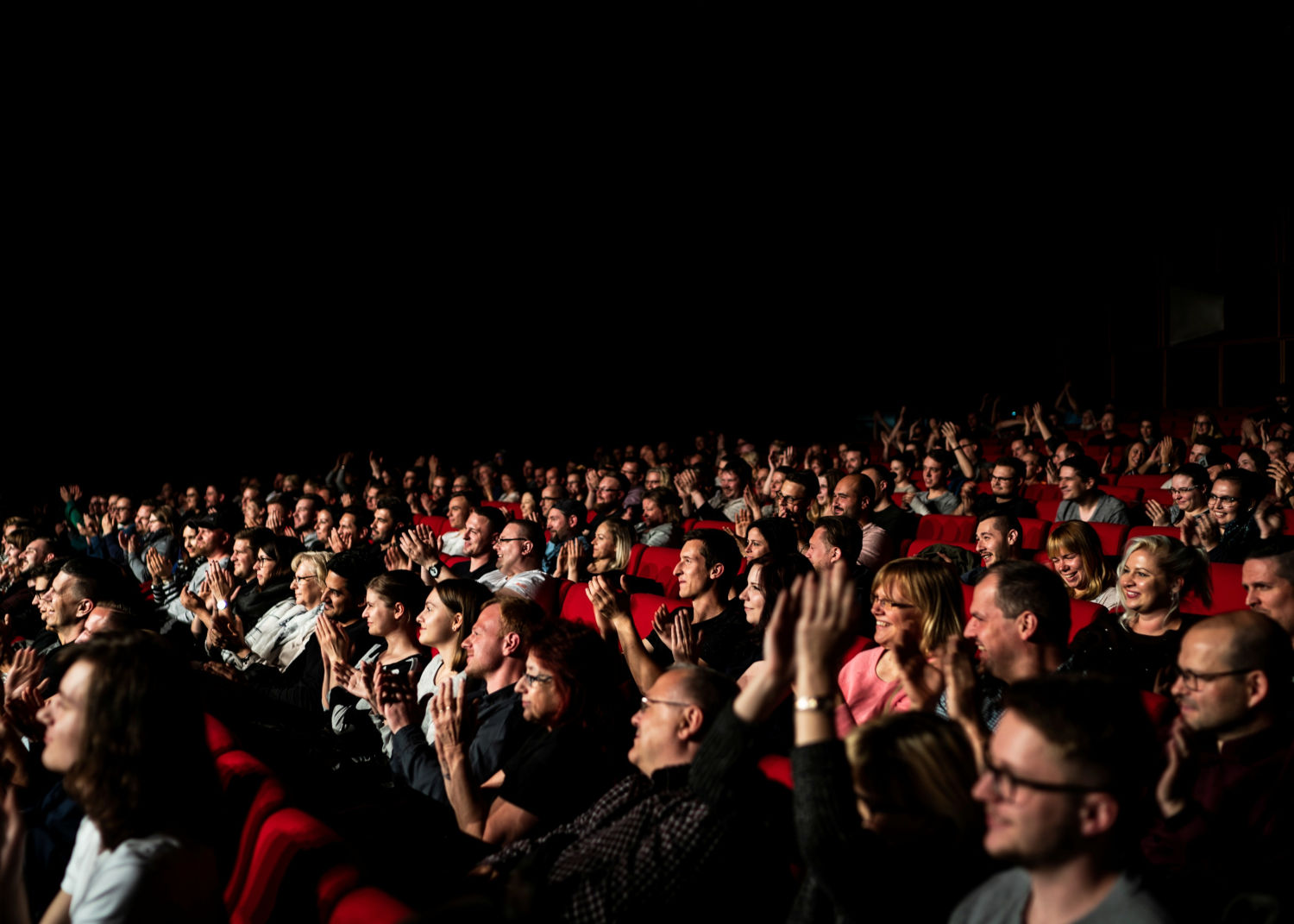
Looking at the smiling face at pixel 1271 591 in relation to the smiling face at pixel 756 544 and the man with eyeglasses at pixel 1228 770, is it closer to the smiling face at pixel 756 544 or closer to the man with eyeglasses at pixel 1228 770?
the man with eyeglasses at pixel 1228 770

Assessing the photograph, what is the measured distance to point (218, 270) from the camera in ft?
34.8

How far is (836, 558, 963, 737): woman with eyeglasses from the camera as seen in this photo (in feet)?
8.87

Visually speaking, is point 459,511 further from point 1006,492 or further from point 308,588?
point 1006,492

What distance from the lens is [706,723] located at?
183 cm

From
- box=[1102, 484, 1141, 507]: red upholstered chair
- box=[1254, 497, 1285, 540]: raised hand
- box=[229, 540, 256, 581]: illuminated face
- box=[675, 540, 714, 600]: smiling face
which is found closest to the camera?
box=[675, 540, 714, 600]: smiling face

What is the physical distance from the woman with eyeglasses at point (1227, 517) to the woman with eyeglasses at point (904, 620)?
7.24 feet

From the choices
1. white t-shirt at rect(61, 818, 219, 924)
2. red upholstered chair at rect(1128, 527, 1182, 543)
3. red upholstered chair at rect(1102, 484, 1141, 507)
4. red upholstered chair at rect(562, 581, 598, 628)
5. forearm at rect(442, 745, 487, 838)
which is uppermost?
red upholstered chair at rect(1102, 484, 1141, 507)

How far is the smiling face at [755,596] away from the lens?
3232 millimetres

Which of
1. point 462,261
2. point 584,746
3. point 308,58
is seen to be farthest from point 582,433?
point 584,746

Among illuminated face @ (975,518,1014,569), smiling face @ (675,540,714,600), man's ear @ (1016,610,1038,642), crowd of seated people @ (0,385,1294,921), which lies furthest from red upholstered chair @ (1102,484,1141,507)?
man's ear @ (1016,610,1038,642)

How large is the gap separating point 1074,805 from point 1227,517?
3843 millimetres

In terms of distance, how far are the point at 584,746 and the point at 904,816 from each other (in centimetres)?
96

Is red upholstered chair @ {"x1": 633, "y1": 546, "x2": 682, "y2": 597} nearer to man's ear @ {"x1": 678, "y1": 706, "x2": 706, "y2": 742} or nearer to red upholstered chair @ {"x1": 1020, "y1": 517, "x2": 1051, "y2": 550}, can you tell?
red upholstered chair @ {"x1": 1020, "y1": 517, "x2": 1051, "y2": 550}

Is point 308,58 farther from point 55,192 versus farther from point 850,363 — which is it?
point 850,363
